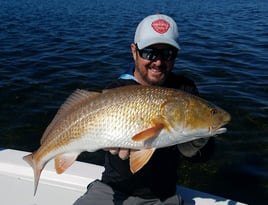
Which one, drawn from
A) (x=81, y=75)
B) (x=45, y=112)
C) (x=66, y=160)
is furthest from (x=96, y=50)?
(x=66, y=160)

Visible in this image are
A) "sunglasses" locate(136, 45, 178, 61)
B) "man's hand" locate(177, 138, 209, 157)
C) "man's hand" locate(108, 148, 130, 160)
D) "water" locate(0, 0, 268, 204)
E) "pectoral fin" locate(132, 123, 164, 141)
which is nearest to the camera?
"pectoral fin" locate(132, 123, 164, 141)

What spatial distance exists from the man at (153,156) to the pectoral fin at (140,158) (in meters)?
0.43

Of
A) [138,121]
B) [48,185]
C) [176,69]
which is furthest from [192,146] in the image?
[176,69]

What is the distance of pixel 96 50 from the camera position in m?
13.8

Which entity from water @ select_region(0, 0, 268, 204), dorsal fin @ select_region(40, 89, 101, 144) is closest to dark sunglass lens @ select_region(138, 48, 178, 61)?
dorsal fin @ select_region(40, 89, 101, 144)

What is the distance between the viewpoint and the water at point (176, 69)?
6223 mm

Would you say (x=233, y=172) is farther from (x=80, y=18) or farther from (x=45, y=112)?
(x=80, y=18)

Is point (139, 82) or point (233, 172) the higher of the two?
point (139, 82)

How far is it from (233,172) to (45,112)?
4.11m

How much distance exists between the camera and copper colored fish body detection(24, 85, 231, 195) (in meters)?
2.83

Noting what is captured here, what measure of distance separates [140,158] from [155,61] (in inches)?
36.9

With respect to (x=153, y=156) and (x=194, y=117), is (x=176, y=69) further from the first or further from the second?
(x=194, y=117)

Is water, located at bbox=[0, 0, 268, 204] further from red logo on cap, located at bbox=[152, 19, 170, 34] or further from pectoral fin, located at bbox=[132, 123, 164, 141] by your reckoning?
pectoral fin, located at bbox=[132, 123, 164, 141]

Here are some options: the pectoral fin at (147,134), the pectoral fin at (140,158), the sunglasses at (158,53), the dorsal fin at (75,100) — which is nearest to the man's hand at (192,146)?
the pectoral fin at (140,158)
